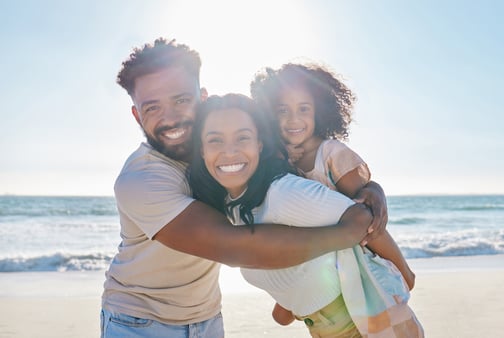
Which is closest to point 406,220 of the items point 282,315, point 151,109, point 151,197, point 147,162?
point 282,315

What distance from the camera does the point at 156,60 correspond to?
283 cm

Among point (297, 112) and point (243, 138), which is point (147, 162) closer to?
point (243, 138)

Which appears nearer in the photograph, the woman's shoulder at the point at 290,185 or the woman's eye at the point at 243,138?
the woman's shoulder at the point at 290,185

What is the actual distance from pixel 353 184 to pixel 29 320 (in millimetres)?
5461

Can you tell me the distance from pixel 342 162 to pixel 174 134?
37.9 inches

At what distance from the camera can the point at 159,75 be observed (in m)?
2.83

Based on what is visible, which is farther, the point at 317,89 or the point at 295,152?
the point at 317,89

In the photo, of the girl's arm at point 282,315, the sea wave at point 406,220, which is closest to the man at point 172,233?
the girl's arm at point 282,315

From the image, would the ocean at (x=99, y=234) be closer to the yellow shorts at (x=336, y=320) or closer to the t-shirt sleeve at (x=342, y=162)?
the t-shirt sleeve at (x=342, y=162)

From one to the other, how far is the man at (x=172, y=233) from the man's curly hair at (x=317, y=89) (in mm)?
690

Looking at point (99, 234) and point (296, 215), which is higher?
point (296, 215)

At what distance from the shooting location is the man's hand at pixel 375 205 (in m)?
2.48

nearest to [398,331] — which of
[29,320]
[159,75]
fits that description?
[159,75]

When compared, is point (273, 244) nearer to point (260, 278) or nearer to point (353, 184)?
point (260, 278)
